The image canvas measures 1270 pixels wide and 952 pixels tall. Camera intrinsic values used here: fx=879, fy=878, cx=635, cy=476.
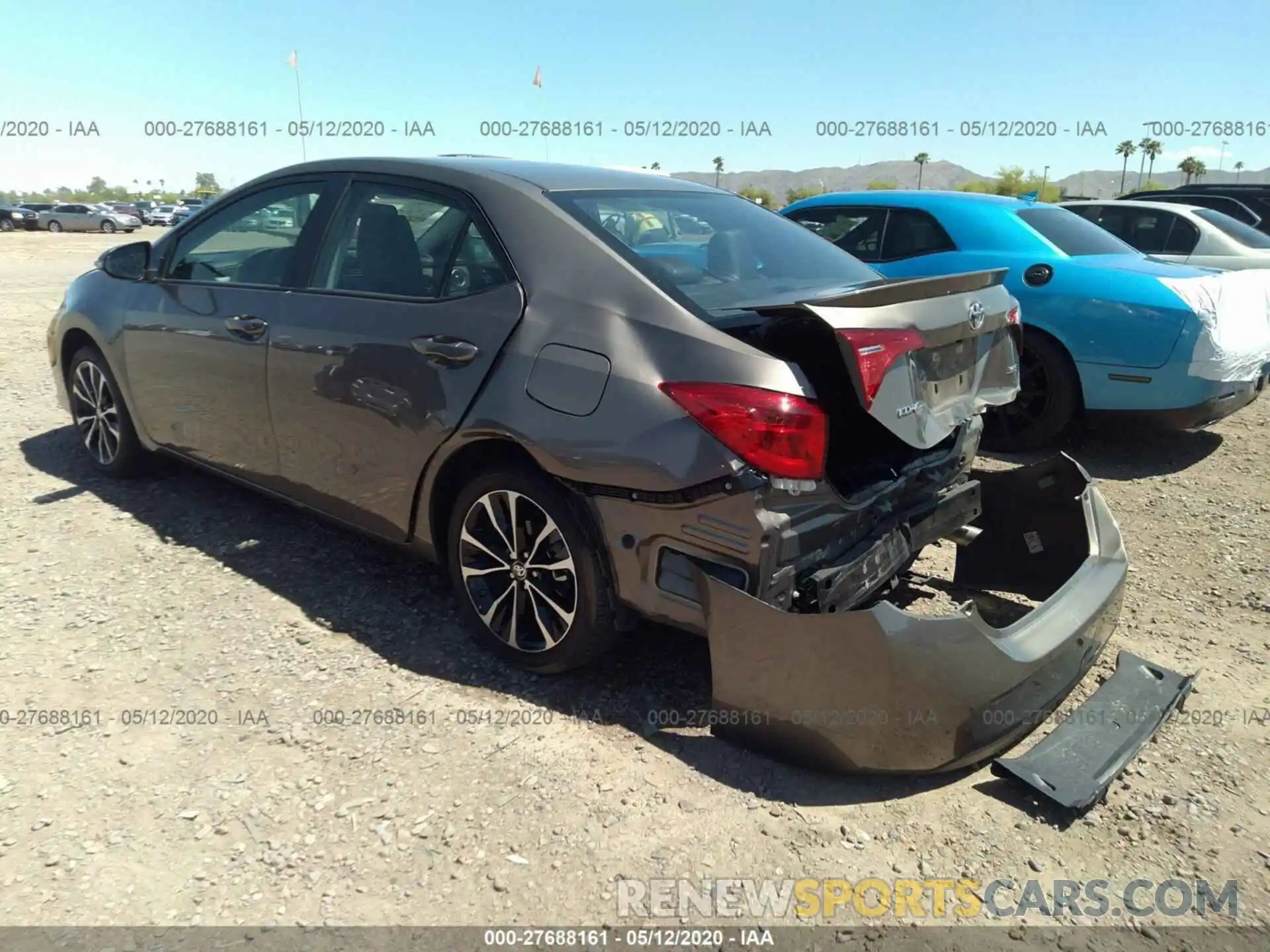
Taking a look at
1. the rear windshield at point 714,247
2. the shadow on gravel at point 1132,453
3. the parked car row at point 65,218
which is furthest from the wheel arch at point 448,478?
the parked car row at point 65,218

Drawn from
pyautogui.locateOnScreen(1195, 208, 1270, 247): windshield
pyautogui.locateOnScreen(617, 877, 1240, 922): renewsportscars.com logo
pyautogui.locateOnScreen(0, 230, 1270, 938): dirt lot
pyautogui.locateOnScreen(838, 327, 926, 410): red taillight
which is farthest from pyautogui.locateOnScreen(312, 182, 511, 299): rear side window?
pyautogui.locateOnScreen(1195, 208, 1270, 247): windshield

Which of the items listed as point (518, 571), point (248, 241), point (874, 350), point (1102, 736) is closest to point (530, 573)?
point (518, 571)

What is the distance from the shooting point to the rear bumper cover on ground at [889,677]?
2.29 metres

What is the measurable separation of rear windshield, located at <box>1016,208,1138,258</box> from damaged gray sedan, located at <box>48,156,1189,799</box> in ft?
10.3

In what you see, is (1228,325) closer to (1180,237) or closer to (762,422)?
(1180,237)

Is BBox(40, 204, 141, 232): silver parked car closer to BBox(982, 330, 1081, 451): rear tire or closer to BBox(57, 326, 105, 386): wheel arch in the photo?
BBox(57, 326, 105, 386): wheel arch

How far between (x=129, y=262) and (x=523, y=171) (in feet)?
7.90

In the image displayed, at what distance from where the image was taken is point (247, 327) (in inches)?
144

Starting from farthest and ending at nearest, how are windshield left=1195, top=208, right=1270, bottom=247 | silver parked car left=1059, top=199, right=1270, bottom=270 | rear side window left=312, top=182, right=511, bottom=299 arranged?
windshield left=1195, top=208, right=1270, bottom=247 → silver parked car left=1059, top=199, right=1270, bottom=270 → rear side window left=312, top=182, right=511, bottom=299

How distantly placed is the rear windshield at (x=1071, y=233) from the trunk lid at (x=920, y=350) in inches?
133

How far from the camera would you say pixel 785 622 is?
235 centimetres

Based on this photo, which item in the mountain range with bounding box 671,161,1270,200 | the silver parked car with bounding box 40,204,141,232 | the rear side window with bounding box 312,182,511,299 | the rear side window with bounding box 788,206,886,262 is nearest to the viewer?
the rear side window with bounding box 312,182,511,299

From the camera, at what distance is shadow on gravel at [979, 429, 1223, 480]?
5555 mm

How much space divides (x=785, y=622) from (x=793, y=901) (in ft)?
2.23
